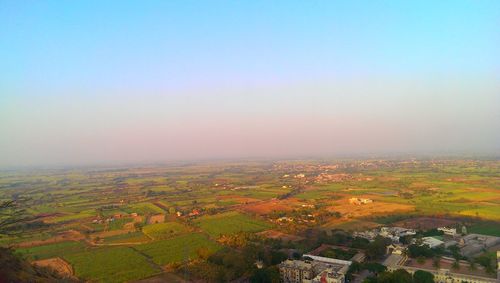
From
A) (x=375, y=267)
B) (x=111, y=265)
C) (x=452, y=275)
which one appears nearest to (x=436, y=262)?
(x=452, y=275)

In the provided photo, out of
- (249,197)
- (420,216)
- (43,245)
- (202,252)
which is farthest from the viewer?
(249,197)

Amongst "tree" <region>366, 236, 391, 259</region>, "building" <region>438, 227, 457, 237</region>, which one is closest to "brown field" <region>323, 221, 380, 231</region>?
"building" <region>438, 227, 457, 237</region>

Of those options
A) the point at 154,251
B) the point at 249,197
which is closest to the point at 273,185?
the point at 249,197

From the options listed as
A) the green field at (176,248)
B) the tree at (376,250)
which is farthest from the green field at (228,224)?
the tree at (376,250)

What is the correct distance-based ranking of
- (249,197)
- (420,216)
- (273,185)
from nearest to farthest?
1. (420,216)
2. (249,197)
3. (273,185)

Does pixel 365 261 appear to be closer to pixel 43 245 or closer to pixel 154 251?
pixel 154 251

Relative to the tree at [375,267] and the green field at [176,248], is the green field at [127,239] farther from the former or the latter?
the tree at [375,267]

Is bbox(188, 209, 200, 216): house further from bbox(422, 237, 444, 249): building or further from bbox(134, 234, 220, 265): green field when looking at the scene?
bbox(422, 237, 444, 249): building
